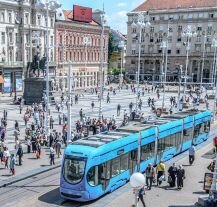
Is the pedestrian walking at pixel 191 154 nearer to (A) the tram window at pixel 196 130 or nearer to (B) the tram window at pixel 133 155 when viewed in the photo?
(B) the tram window at pixel 133 155

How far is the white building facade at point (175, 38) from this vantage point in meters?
97.2

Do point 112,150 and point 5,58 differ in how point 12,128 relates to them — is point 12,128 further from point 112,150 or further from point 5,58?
point 5,58

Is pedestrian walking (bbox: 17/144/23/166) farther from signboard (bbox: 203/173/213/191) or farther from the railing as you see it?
the railing

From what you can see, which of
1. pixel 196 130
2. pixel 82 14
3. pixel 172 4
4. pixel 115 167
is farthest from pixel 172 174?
pixel 172 4

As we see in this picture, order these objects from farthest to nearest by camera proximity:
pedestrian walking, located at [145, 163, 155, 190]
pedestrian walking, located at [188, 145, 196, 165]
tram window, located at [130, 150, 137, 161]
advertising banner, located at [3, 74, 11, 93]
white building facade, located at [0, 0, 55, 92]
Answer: advertising banner, located at [3, 74, 11, 93]
white building facade, located at [0, 0, 55, 92]
pedestrian walking, located at [188, 145, 196, 165]
tram window, located at [130, 150, 137, 161]
pedestrian walking, located at [145, 163, 155, 190]

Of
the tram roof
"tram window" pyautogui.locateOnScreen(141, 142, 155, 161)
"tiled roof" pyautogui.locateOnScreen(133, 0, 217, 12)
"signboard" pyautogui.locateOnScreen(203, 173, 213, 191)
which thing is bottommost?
"signboard" pyautogui.locateOnScreen(203, 173, 213, 191)

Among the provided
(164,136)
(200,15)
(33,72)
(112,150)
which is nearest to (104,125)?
(164,136)

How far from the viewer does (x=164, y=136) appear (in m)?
23.0

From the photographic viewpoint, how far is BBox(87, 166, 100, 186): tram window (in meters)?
16.5

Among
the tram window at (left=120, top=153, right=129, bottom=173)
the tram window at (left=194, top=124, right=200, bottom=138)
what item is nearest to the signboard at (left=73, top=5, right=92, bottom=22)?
the tram window at (left=194, top=124, right=200, bottom=138)

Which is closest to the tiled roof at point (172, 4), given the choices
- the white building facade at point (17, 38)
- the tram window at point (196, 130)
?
the white building facade at point (17, 38)

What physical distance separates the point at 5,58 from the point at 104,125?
34.7 meters

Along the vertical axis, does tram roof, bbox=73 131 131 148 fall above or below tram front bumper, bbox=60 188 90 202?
above

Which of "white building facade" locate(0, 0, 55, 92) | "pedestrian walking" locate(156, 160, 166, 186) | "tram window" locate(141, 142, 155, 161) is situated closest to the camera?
"pedestrian walking" locate(156, 160, 166, 186)
